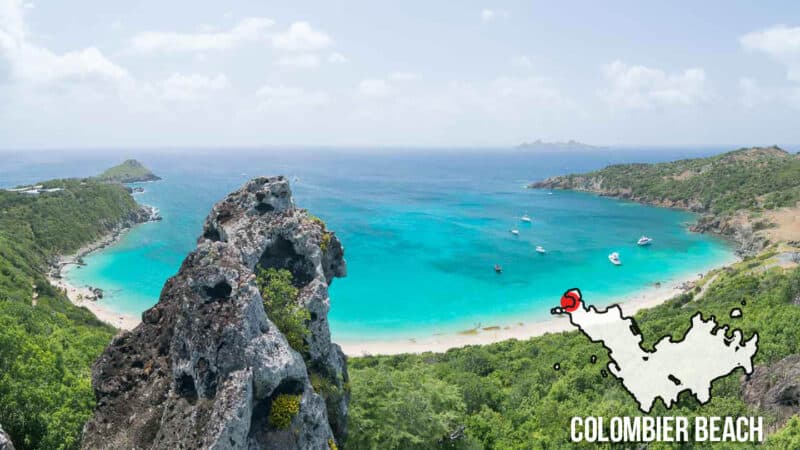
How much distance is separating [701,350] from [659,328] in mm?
22770

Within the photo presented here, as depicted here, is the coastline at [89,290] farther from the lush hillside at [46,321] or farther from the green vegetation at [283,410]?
the green vegetation at [283,410]

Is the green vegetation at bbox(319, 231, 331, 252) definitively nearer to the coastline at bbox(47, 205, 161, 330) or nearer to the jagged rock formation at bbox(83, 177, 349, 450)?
the jagged rock formation at bbox(83, 177, 349, 450)

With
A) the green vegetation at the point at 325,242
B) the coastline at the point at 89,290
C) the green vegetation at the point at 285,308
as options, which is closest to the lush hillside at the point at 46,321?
the coastline at the point at 89,290

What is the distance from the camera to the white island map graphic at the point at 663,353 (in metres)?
14.6

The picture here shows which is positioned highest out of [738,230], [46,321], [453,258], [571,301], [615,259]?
[571,301]

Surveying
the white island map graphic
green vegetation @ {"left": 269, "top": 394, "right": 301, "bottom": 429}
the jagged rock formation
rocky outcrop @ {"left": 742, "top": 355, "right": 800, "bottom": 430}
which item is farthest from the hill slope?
green vegetation @ {"left": 269, "top": 394, "right": 301, "bottom": 429}

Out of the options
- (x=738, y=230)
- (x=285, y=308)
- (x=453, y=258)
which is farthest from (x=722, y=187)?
(x=285, y=308)

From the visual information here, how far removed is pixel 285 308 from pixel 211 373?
13.7 feet

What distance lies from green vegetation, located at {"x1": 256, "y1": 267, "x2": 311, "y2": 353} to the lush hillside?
7886 millimetres

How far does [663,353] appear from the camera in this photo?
1605cm

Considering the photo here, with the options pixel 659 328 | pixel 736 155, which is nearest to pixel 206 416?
pixel 659 328

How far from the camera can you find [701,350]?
49.4 feet

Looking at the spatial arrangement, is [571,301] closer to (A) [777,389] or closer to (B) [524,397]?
(A) [777,389]

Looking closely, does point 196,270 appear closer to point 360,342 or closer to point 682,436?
point 682,436
